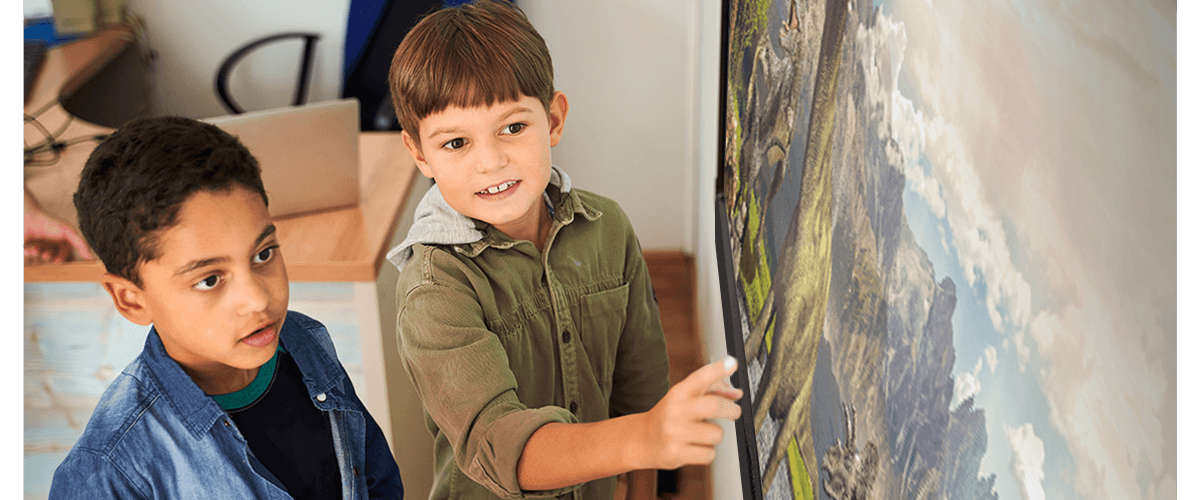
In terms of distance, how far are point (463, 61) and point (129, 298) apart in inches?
17.7

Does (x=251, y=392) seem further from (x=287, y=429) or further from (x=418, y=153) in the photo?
(x=418, y=153)

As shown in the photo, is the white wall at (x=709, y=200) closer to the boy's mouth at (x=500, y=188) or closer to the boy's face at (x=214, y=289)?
the boy's mouth at (x=500, y=188)

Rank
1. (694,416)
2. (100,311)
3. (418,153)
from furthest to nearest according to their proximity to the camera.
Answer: (100,311)
(418,153)
(694,416)

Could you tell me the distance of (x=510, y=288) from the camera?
2.58 ft

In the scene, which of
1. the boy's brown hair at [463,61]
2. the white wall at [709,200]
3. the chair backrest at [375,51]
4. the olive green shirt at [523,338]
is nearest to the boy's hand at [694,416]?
the olive green shirt at [523,338]

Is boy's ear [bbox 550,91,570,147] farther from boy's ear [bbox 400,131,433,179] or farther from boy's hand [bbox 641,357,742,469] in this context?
boy's hand [bbox 641,357,742,469]

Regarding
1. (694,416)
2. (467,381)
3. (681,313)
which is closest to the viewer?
(694,416)

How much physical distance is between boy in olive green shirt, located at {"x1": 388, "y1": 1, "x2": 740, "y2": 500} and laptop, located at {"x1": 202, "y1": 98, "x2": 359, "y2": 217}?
25cm

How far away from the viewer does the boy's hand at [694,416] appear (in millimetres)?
483

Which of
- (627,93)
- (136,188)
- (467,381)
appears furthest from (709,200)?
(136,188)

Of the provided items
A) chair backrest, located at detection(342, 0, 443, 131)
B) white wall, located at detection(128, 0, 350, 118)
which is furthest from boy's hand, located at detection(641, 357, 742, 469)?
white wall, located at detection(128, 0, 350, 118)

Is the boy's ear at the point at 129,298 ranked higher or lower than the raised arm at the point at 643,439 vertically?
lower
